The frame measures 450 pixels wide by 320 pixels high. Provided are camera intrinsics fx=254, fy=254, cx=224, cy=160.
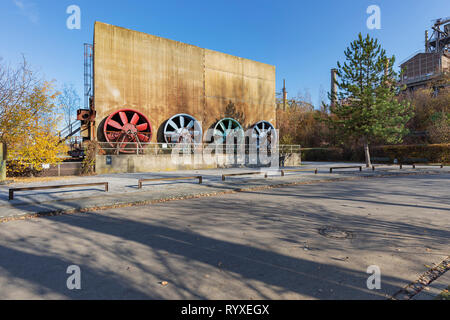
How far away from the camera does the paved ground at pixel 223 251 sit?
299 centimetres

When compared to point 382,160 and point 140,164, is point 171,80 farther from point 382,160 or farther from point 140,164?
point 382,160

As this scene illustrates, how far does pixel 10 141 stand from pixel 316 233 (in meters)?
16.1

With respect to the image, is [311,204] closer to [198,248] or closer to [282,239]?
[282,239]

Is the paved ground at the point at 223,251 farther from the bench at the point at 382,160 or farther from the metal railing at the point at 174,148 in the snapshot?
the bench at the point at 382,160

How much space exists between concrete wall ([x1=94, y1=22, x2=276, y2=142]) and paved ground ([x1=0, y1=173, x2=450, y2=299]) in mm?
16038

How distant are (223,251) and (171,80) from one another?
70.6ft

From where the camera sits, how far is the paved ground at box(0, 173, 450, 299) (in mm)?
2988

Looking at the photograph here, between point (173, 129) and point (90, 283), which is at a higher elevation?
point (173, 129)

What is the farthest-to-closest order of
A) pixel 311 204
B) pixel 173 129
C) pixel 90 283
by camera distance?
pixel 173 129 → pixel 311 204 → pixel 90 283

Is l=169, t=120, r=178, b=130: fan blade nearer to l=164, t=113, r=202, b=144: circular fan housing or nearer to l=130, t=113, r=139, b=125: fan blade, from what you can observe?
l=164, t=113, r=202, b=144: circular fan housing

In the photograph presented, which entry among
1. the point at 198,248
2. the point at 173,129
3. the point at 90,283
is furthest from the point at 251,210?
the point at 173,129

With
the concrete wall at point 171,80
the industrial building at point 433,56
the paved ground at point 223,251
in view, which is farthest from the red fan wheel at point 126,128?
the industrial building at point 433,56

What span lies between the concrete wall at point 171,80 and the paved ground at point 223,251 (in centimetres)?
1604
